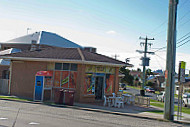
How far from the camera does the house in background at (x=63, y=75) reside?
63.0 feet

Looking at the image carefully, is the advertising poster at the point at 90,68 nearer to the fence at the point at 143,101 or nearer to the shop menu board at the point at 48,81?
the shop menu board at the point at 48,81

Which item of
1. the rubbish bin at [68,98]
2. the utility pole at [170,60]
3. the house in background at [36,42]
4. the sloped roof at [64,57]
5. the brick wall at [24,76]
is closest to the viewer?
the utility pole at [170,60]

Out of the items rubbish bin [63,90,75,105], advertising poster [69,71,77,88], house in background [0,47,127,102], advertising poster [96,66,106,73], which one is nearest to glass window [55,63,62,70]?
house in background [0,47,127,102]

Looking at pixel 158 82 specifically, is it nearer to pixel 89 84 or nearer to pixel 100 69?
pixel 100 69

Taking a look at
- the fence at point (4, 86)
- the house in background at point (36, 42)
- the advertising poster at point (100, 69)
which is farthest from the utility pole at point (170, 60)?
the house in background at point (36, 42)

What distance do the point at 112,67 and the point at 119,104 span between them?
180 inches

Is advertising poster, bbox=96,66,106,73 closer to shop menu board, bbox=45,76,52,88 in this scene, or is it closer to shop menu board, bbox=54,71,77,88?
shop menu board, bbox=54,71,77,88

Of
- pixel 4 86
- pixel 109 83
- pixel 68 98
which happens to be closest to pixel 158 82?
pixel 109 83

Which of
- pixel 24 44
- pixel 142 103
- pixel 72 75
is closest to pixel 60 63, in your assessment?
pixel 72 75

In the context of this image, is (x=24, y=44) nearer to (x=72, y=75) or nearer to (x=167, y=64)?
(x=72, y=75)

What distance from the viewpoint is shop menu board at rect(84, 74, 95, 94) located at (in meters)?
19.5

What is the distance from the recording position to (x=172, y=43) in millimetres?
13938

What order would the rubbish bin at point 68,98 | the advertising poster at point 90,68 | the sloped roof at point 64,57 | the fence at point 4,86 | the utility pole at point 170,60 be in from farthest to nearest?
the fence at point 4,86, the advertising poster at point 90,68, the sloped roof at point 64,57, the rubbish bin at point 68,98, the utility pole at point 170,60

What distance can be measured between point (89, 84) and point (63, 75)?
2.33 meters
